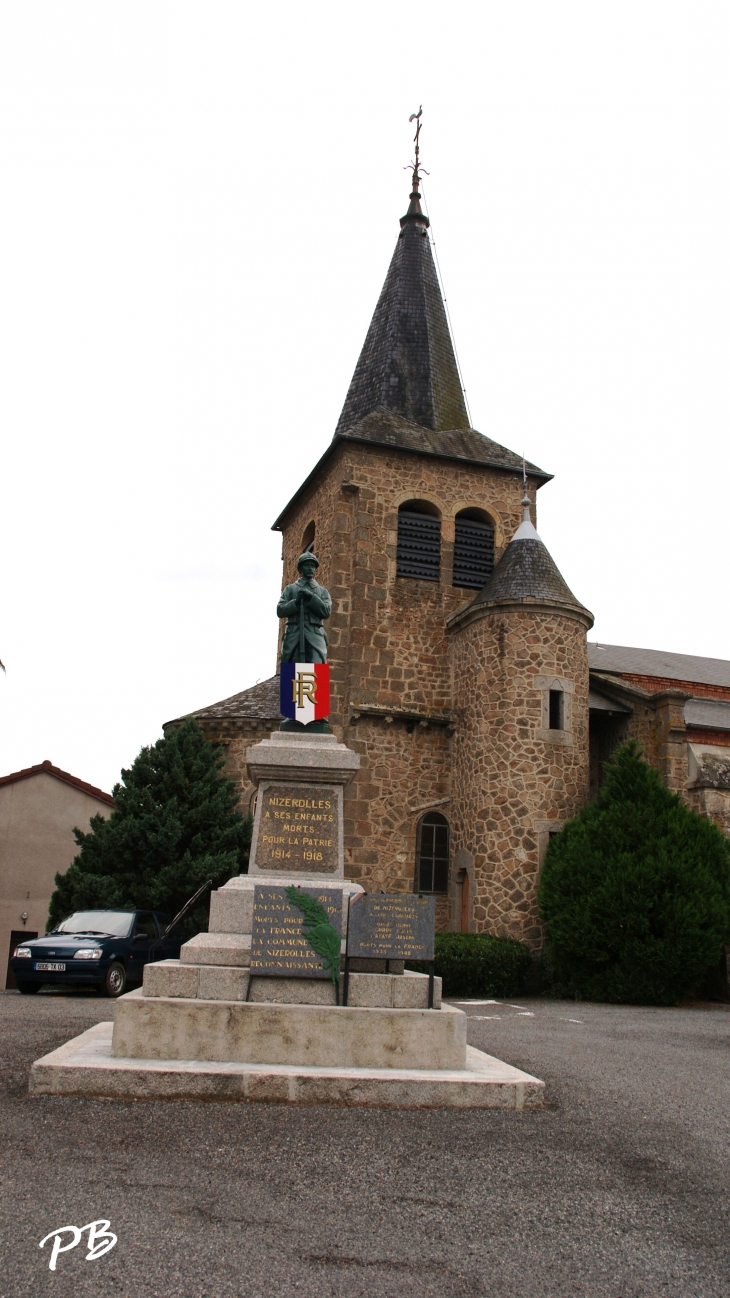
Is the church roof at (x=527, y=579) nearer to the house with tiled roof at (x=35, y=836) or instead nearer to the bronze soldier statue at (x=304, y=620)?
the bronze soldier statue at (x=304, y=620)

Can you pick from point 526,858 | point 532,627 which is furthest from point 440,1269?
point 532,627

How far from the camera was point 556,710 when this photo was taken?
18234mm

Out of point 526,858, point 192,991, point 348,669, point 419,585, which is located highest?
point 419,585

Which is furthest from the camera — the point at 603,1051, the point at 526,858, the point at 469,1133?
the point at 526,858

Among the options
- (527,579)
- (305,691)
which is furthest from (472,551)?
(305,691)

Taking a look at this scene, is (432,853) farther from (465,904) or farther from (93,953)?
(93,953)

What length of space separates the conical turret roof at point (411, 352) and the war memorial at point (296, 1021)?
54.9ft

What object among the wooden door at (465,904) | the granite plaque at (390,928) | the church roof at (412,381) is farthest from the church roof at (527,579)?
the granite plaque at (390,928)

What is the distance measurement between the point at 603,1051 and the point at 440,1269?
595cm

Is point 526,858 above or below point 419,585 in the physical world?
below

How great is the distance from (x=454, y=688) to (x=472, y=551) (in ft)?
10.9

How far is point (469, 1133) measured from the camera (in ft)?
18.0

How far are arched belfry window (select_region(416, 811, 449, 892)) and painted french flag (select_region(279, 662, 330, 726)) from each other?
10.9 meters

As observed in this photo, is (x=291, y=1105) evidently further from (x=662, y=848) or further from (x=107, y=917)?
(x=662, y=848)
